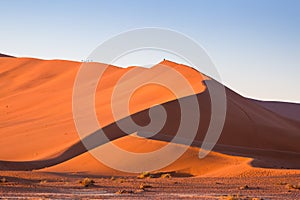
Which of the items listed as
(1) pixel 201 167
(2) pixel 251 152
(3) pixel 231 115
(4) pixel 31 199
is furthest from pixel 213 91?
(4) pixel 31 199

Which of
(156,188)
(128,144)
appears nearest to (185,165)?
(128,144)

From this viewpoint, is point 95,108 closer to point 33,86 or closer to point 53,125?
point 53,125

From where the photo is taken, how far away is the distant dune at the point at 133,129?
28656mm

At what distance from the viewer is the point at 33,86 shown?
66.0 meters

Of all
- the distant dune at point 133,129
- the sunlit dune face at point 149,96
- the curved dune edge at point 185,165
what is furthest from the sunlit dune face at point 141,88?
the curved dune edge at point 185,165

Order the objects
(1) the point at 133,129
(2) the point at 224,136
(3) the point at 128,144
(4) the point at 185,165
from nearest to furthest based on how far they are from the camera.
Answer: (4) the point at 185,165
(3) the point at 128,144
(1) the point at 133,129
(2) the point at 224,136

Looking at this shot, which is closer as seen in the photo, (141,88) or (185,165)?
(185,165)

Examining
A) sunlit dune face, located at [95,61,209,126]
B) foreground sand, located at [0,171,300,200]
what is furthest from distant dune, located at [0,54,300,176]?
foreground sand, located at [0,171,300,200]

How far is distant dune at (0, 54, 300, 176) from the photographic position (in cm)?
2866

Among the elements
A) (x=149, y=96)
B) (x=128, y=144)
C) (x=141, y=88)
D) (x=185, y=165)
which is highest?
(x=141, y=88)

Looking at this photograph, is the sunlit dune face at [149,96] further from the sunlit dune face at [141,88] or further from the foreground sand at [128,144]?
the foreground sand at [128,144]

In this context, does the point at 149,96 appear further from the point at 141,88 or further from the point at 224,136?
the point at 224,136

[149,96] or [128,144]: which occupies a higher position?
[149,96]

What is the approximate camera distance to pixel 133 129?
116 feet
